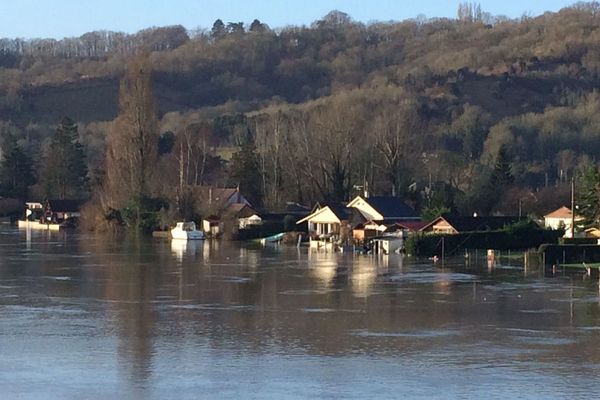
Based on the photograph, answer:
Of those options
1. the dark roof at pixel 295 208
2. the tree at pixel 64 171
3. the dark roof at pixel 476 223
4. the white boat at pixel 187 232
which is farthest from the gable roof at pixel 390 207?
the tree at pixel 64 171

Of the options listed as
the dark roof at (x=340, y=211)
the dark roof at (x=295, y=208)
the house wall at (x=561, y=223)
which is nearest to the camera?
the house wall at (x=561, y=223)

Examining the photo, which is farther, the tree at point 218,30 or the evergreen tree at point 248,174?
the tree at point 218,30

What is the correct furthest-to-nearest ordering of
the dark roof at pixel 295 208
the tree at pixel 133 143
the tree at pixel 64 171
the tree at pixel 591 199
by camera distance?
the tree at pixel 64 171 → the tree at pixel 133 143 → the dark roof at pixel 295 208 → the tree at pixel 591 199

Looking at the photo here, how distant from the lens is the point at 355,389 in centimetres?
1555

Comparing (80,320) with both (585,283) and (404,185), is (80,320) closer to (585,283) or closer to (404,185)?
(585,283)

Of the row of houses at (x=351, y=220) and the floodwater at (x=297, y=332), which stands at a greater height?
the row of houses at (x=351, y=220)

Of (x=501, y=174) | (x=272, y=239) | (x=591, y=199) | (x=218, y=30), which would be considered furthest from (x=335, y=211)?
(x=218, y=30)

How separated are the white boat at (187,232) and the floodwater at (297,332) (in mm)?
15445

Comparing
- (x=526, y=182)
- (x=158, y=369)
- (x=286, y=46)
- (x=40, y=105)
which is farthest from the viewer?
(x=286, y=46)

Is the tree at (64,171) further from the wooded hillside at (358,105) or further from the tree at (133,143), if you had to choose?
the tree at (133,143)

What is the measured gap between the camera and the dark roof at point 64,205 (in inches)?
2704

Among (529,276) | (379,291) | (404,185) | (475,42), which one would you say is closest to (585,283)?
(529,276)

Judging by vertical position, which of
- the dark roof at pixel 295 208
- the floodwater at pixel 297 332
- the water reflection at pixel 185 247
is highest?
the dark roof at pixel 295 208

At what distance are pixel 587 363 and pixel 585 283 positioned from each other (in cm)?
1150
